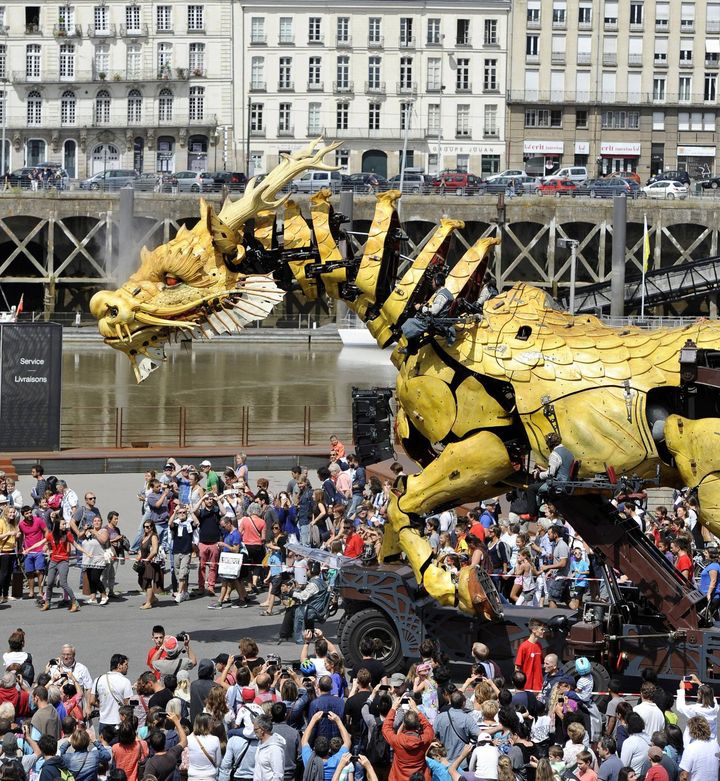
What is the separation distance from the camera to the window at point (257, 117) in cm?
8575

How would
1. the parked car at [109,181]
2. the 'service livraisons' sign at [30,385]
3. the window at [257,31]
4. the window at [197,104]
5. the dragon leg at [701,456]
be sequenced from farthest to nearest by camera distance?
the window at [197,104]
the window at [257,31]
the parked car at [109,181]
the 'service livraisons' sign at [30,385]
the dragon leg at [701,456]

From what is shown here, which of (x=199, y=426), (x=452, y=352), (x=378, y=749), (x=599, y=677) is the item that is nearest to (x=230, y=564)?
(x=452, y=352)

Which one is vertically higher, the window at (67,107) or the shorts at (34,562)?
the window at (67,107)

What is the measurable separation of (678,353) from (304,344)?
4872 cm

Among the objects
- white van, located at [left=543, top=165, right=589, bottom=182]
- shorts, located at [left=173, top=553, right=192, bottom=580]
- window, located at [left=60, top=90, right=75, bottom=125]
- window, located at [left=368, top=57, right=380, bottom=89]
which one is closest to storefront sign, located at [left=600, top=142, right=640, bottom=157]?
white van, located at [left=543, top=165, right=589, bottom=182]

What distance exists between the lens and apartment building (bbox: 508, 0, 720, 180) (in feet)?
280

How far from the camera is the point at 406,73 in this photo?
85875 mm

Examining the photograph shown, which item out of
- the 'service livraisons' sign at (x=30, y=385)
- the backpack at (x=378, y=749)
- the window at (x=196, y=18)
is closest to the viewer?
the backpack at (x=378, y=749)

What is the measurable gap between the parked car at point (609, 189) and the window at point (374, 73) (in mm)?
18849

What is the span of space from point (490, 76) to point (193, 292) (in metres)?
71.1

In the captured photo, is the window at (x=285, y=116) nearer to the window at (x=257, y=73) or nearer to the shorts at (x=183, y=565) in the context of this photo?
the window at (x=257, y=73)

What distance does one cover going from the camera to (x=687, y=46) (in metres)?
86.2

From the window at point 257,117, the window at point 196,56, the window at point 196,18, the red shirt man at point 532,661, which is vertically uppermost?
the window at point 196,18

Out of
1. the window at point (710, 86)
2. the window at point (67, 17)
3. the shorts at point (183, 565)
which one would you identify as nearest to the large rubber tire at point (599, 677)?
the shorts at point (183, 565)
